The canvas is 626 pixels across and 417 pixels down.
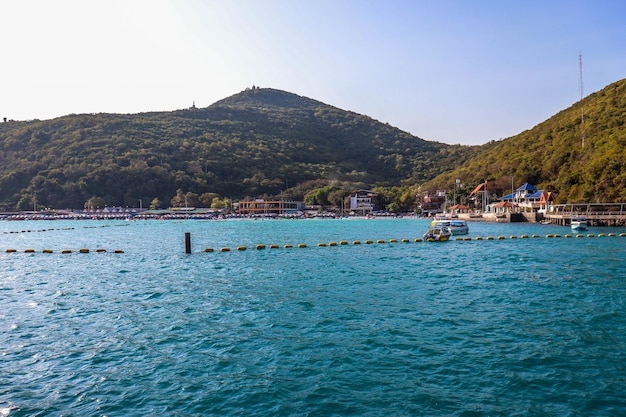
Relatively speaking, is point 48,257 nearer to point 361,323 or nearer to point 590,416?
point 361,323

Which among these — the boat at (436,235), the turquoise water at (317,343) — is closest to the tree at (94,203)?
the boat at (436,235)

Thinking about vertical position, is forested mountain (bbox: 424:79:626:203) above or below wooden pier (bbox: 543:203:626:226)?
above

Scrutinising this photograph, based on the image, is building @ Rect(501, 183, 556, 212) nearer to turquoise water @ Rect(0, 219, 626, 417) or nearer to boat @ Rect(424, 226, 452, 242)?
boat @ Rect(424, 226, 452, 242)

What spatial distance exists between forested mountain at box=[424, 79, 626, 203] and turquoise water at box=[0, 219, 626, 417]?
257 ft

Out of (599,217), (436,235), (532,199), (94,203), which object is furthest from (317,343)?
(94,203)

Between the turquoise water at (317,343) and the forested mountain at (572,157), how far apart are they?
3090 inches

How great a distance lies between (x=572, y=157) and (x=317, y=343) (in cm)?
12888

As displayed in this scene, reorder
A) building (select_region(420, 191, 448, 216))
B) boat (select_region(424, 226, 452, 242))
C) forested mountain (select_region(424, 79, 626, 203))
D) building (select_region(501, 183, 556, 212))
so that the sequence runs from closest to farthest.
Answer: boat (select_region(424, 226, 452, 242))
forested mountain (select_region(424, 79, 626, 203))
building (select_region(501, 183, 556, 212))
building (select_region(420, 191, 448, 216))

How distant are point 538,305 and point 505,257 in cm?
1883

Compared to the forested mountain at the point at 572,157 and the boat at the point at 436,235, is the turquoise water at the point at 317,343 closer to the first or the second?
the boat at the point at 436,235

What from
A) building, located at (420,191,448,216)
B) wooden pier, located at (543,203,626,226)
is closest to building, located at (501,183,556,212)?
wooden pier, located at (543,203,626,226)

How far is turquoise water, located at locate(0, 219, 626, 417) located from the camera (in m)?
10.7

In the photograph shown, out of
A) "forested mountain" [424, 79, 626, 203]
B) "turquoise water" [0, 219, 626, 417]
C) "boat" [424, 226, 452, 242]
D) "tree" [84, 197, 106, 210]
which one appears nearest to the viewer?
"turquoise water" [0, 219, 626, 417]

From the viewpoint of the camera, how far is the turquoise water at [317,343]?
420 inches
